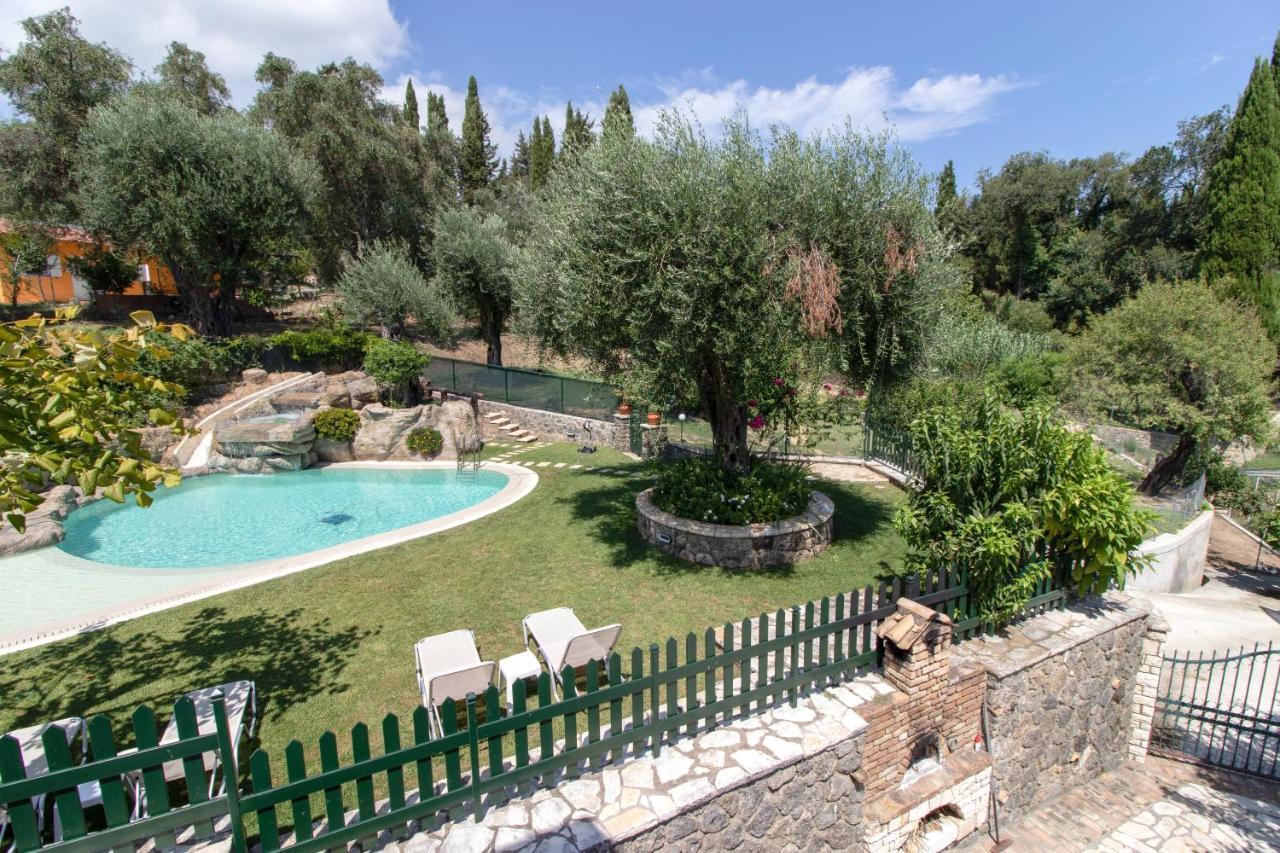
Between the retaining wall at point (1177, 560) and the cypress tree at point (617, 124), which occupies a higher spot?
the cypress tree at point (617, 124)

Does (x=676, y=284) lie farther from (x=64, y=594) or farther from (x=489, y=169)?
(x=489, y=169)

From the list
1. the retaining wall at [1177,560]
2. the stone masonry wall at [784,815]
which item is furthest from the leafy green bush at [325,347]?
the retaining wall at [1177,560]

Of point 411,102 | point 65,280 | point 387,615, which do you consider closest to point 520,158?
point 411,102

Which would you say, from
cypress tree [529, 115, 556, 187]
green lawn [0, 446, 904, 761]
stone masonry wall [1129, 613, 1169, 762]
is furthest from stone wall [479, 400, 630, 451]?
cypress tree [529, 115, 556, 187]

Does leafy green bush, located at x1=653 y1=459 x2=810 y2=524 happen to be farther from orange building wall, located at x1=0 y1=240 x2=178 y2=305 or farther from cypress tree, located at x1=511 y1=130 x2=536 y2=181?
cypress tree, located at x1=511 y1=130 x2=536 y2=181

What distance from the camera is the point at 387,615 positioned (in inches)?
322

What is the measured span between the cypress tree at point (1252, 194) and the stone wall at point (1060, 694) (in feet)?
104

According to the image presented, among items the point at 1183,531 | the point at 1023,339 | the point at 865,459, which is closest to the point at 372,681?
the point at 865,459

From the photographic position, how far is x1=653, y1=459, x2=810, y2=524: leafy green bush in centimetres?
1014

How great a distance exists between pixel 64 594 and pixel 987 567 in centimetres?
1331

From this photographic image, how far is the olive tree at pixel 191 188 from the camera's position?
66.7 feet

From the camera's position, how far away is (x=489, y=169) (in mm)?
50969

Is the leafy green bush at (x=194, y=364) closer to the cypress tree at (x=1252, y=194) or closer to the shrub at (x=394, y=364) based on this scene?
the shrub at (x=394, y=364)

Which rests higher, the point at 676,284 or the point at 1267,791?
the point at 676,284
